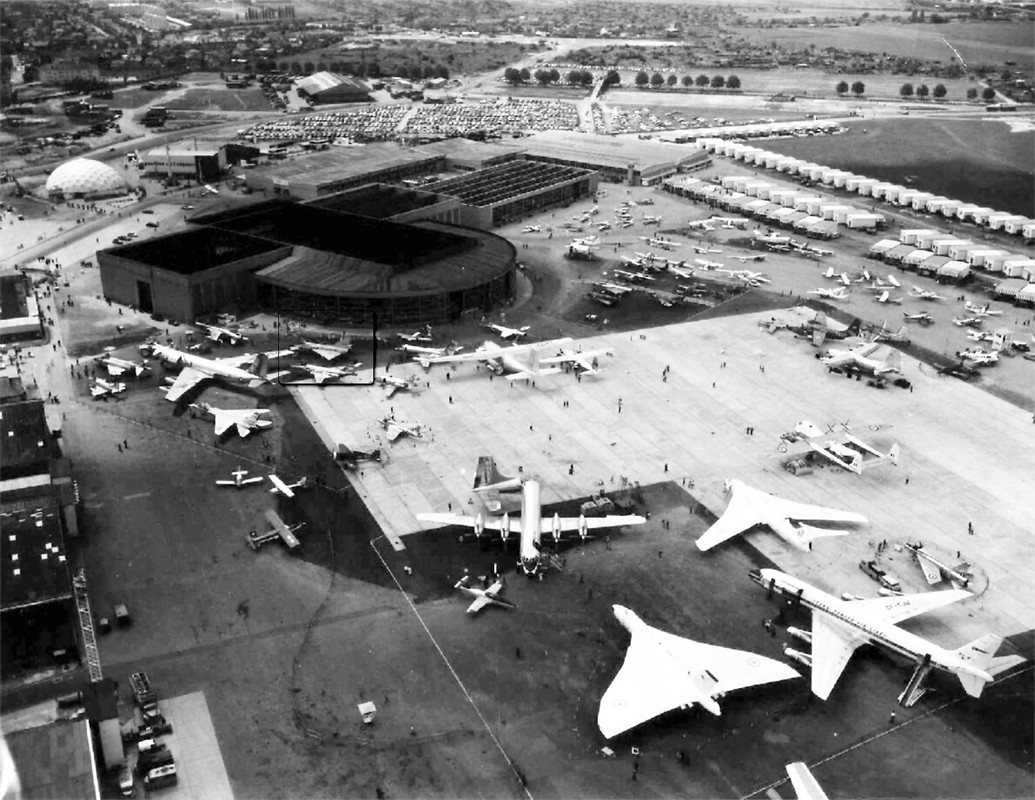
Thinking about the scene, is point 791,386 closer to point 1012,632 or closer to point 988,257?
point 1012,632

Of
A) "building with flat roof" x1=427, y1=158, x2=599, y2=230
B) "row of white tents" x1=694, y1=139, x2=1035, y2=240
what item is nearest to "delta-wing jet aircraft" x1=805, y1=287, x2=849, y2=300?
"row of white tents" x1=694, y1=139, x2=1035, y2=240

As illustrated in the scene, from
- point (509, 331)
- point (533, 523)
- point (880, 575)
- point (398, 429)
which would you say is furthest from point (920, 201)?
point (533, 523)

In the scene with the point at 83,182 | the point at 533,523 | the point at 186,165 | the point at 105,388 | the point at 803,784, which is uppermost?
the point at 83,182

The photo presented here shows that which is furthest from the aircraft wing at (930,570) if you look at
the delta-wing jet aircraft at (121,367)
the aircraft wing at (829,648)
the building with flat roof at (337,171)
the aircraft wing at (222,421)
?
the building with flat roof at (337,171)

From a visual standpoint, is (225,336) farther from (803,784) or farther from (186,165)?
(186,165)

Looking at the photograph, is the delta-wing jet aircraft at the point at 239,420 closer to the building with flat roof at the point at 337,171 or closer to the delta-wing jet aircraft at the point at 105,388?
the delta-wing jet aircraft at the point at 105,388

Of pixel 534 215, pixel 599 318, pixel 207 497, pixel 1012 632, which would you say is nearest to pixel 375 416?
pixel 207 497
